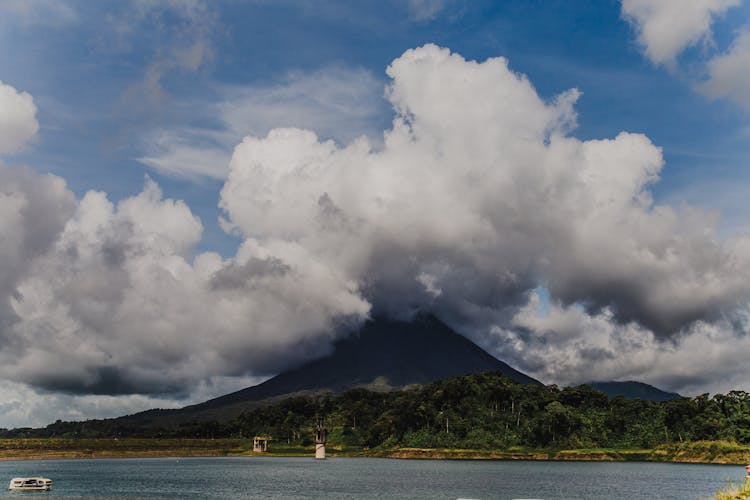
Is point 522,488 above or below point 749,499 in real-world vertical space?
below

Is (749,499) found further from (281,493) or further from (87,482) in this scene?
(87,482)

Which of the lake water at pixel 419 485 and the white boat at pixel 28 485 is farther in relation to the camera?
the white boat at pixel 28 485

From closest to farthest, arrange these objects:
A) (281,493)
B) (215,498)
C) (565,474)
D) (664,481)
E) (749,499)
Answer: (749,499), (215,498), (281,493), (664,481), (565,474)

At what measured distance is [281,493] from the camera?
115 metres

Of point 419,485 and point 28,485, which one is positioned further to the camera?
point 419,485

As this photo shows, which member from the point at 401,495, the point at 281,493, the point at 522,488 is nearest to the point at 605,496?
the point at 522,488

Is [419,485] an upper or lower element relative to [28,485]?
lower

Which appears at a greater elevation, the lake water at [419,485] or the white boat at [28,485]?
the white boat at [28,485]

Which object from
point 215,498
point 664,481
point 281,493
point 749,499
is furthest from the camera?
point 664,481

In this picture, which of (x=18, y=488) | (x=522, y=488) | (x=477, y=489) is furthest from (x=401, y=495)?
(x=18, y=488)

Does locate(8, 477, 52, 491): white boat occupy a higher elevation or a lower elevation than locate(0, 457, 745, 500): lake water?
higher

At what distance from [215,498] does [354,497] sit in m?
21.1

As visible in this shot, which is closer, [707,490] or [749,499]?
[749,499]

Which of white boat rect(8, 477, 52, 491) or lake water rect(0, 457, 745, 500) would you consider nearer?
lake water rect(0, 457, 745, 500)
